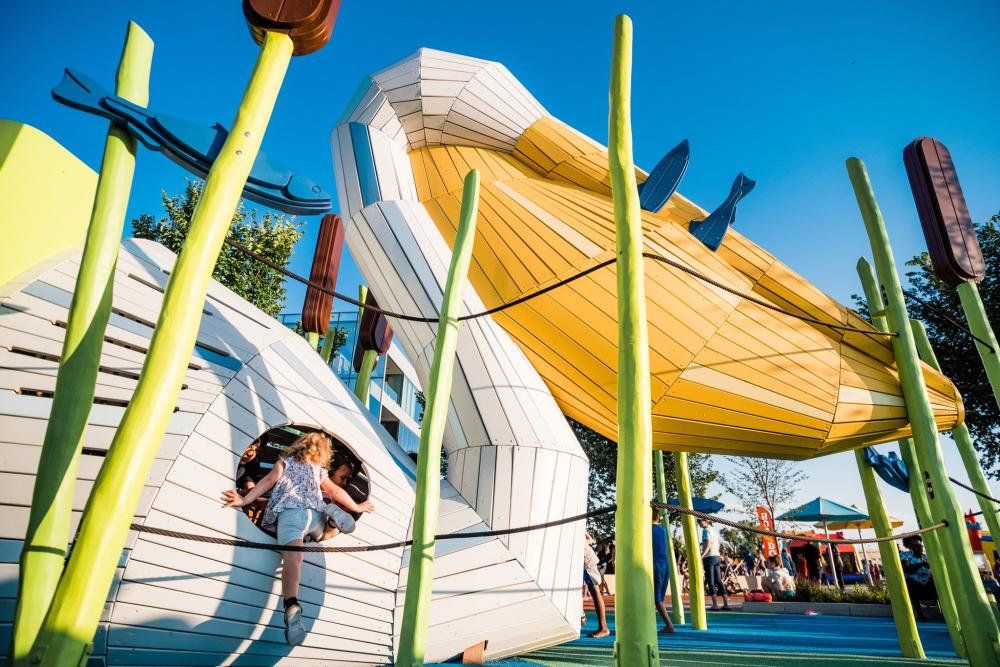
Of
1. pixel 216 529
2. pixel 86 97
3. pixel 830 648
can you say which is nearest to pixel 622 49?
pixel 86 97

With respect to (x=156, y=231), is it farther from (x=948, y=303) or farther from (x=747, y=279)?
(x=948, y=303)

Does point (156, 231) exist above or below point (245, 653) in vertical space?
above

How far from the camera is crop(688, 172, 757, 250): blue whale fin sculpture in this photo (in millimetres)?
4746

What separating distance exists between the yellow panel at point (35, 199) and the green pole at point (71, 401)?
217 cm

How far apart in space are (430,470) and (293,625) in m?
1.17

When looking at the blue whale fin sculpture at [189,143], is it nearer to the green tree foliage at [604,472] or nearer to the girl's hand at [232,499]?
the girl's hand at [232,499]

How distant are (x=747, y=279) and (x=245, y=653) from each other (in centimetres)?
433

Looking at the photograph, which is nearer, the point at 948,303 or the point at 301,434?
the point at 301,434

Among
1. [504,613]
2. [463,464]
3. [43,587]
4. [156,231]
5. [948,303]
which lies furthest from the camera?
[156,231]

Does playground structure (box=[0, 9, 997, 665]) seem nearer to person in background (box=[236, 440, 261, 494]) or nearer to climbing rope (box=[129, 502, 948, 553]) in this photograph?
person in background (box=[236, 440, 261, 494])

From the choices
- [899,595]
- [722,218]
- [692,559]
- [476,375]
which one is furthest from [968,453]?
[476,375]

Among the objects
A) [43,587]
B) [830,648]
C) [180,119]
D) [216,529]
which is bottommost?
[830,648]

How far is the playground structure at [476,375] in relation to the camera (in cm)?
279

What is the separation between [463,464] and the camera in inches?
159
